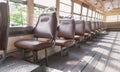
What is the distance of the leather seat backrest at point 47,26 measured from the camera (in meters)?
2.24

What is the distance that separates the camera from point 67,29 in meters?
3.16

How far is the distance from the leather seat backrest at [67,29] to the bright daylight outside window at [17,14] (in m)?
1.02

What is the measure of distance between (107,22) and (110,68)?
14.2m

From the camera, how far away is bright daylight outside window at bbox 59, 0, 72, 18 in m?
4.71

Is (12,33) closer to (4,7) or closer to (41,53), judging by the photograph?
(41,53)

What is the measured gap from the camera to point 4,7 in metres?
1.06

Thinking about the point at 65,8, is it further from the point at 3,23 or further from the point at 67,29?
the point at 3,23

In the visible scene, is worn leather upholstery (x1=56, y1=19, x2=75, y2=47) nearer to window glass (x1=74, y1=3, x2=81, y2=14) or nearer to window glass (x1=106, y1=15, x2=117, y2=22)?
window glass (x1=74, y1=3, x2=81, y2=14)

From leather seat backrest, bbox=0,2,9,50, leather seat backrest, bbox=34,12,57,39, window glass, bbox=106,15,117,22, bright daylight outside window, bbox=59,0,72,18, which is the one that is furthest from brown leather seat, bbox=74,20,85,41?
window glass, bbox=106,15,117,22

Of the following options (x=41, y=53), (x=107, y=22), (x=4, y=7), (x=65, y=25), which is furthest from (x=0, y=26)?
(x=107, y=22)

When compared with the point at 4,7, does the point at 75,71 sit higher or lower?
lower

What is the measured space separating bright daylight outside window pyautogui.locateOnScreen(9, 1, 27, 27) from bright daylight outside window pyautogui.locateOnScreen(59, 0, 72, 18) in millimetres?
2019

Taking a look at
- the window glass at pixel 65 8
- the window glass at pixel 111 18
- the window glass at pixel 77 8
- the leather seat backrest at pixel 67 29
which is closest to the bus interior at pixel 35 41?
the leather seat backrest at pixel 67 29

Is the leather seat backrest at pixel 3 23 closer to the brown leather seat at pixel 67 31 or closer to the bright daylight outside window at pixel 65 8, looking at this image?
the brown leather seat at pixel 67 31
